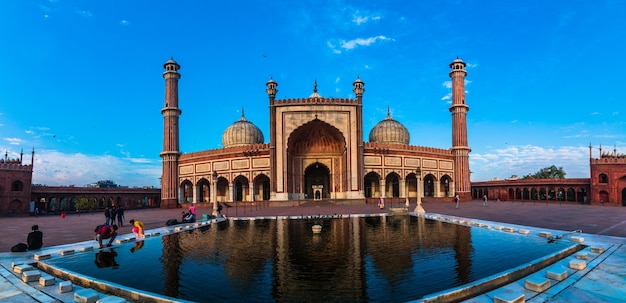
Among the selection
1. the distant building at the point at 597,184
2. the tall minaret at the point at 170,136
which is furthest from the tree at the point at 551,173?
the tall minaret at the point at 170,136

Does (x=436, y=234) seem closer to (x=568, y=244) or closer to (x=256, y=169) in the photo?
(x=568, y=244)

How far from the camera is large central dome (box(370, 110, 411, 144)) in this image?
158 ft

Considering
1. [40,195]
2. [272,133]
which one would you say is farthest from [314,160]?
[40,195]

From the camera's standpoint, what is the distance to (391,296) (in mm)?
6074

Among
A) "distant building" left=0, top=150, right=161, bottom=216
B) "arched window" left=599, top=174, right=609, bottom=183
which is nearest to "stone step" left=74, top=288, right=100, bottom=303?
"distant building" left=0, top=150, right=161, bottom=216

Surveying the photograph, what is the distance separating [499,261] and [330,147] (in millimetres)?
33820

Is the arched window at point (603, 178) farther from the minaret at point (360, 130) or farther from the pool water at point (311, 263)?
the pool water at point (311, 263)

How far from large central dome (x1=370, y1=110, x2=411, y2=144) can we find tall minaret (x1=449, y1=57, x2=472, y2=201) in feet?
22.2

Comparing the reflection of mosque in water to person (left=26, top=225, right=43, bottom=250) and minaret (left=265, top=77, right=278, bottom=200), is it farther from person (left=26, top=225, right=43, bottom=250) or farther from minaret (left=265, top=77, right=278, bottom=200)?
minaret (left=265, top=77, right=278, bottom=200)

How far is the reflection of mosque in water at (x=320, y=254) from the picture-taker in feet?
22.7

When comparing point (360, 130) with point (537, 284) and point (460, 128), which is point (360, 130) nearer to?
point (460, 128)

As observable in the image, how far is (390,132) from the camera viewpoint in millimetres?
48312

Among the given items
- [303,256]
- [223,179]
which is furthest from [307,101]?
[303,256]

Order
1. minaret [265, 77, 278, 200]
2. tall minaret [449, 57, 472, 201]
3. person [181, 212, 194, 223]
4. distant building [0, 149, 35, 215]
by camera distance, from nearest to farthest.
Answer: person [181, 212, 194, 223]
distant building [0, 149, 35, 215]
minaret [265, 77, 278, 200]
tall minaret [449, 57, 472, 201]
